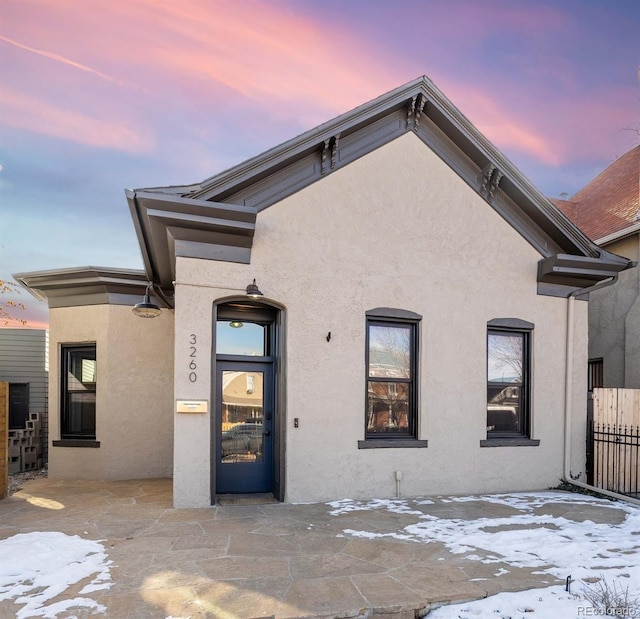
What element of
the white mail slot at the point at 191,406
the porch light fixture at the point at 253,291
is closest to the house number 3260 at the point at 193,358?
the white mail slot at the point at 191,406

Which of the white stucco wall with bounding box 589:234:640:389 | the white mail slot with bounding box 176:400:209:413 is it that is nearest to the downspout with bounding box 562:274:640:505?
the white stucco wall with bounding box 589:234:640:389

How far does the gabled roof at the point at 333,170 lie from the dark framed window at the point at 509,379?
1.13 metres

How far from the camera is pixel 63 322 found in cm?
930

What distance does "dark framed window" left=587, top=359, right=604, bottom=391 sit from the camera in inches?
434

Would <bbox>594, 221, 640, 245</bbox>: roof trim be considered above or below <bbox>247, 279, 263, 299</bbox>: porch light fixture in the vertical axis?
above

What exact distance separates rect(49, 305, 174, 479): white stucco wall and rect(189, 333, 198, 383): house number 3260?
3.18 m

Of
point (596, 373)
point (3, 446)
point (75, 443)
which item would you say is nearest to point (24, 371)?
point (75, 443)

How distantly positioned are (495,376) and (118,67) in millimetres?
9423

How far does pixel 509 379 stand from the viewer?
27.3ft

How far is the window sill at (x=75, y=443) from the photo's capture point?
348 inches

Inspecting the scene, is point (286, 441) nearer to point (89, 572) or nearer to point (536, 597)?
point (89, 572)

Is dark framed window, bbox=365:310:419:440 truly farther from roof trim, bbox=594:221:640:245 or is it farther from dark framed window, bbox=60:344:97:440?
roof trim, bbox=594:221:640:245

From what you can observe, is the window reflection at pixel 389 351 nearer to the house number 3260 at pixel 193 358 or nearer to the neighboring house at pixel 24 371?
the house number 3260 at pixel 193 358

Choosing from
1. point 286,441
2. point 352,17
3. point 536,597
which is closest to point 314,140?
point 352,17
